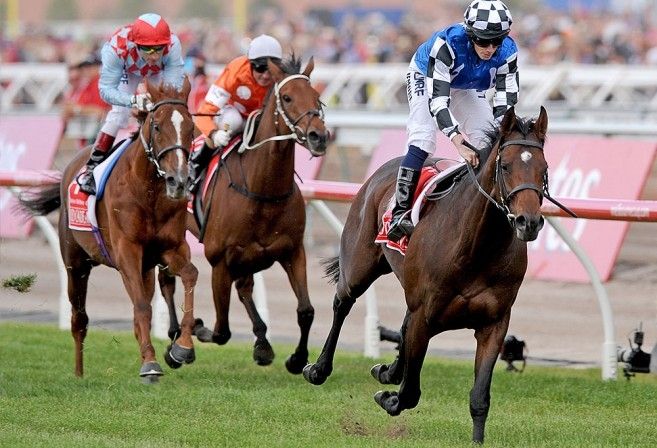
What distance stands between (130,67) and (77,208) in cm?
89

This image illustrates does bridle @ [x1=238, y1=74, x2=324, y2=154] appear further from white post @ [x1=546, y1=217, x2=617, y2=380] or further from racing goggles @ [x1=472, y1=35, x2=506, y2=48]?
racing goggles @ [x1=472, y1=35, x2=506, y2=48]

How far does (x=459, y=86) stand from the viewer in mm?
7000

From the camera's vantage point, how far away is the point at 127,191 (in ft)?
26.8

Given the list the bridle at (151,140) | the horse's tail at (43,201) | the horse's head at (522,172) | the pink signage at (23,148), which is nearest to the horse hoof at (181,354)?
the bridle at (151,140)

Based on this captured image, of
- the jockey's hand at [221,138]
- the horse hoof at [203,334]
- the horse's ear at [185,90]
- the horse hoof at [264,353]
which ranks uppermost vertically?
the horse's ear at [185,90]

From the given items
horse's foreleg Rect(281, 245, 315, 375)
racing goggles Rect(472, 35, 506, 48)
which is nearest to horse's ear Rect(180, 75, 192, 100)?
horse's foreleg Rect(281, 245, 315, 375)

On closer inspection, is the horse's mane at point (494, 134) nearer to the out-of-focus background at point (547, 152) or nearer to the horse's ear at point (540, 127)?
the horse's ear at point (540, 127)

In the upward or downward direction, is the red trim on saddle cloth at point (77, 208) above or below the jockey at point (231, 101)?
below

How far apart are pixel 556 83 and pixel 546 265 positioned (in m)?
7.52

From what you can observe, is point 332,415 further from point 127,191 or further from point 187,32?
point 187,32

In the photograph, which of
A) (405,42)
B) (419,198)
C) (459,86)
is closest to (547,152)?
(459,86)

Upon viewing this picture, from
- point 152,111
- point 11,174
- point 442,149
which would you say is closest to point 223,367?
point 152,111

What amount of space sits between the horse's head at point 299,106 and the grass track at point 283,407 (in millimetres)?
1354

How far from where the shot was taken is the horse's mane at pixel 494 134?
5.89m
